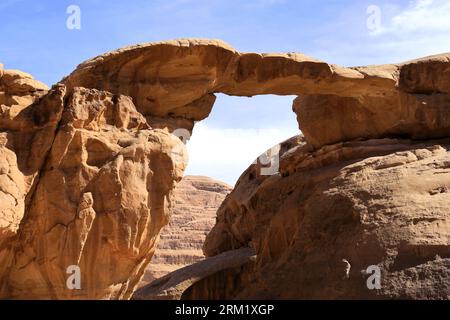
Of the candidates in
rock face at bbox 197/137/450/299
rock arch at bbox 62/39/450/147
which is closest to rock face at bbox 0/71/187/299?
rock arch at bbox 62/39/450/147

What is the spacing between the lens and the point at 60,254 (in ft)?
37.6

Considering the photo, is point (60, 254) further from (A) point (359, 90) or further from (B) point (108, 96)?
(A) point (359, 90)

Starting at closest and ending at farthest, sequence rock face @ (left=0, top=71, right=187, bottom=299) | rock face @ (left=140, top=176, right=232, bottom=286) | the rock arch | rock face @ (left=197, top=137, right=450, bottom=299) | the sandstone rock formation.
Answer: rock face @ (left=0, top=71, right=187, bottom=299) → rock face @ (left=197, top=137, right=450, bottom=299) → the rock arch → the sandstone rock formation → rock face @ (left=140, top=176, right=232, bottom=286)

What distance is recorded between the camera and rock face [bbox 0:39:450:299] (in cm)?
1153

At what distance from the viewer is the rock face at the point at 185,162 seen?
11.5m

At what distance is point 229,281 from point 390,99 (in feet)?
23.1

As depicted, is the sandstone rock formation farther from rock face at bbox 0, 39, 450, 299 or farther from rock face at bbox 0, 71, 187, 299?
rock face at bbox 0, 71, 187, 299

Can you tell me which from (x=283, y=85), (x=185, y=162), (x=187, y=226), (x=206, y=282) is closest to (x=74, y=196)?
(x=185, y=162)

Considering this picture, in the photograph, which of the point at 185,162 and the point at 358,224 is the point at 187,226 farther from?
the point at 185,162

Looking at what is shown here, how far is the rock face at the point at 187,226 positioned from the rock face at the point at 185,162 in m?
22.4

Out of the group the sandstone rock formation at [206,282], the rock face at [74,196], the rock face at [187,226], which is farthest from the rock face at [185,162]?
the rock face at [187,226]

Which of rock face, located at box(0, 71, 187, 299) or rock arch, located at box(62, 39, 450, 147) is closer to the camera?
rock face, located at box(0, 71, 187, 299)

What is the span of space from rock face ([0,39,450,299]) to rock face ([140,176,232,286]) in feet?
73.6
